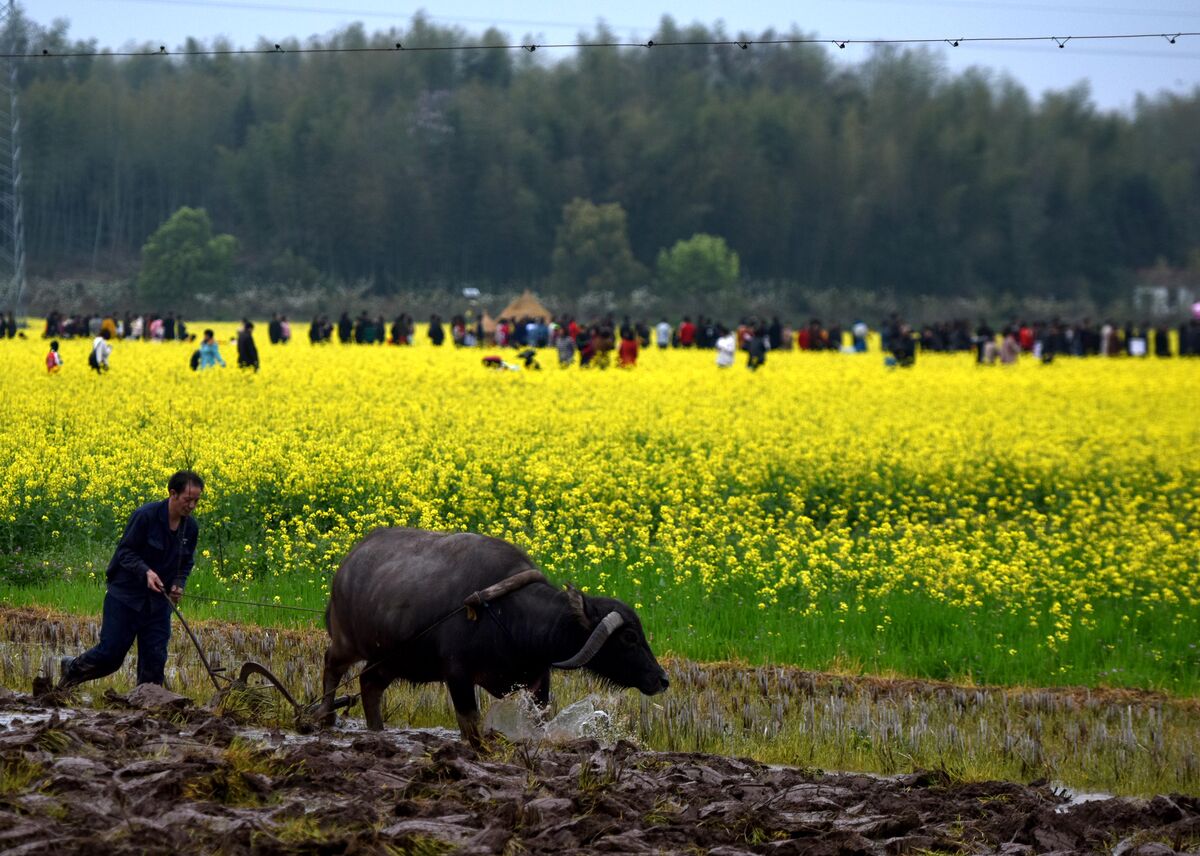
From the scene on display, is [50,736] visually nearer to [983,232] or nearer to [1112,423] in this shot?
[1112,423]

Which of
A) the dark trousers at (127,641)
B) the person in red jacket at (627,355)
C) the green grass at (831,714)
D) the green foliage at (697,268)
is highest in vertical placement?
the green foliage at (697,268)

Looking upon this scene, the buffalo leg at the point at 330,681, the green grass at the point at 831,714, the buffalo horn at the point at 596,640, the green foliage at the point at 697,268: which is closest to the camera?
the buffalo horn at the point at 596,640

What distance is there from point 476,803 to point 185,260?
→ 83.8 metres

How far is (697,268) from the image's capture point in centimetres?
9681

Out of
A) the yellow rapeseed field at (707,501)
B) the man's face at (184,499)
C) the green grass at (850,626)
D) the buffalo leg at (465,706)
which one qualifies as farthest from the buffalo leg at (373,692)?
the yellow rapeseed field at (707,501)

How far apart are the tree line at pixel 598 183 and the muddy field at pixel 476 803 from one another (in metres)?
87.6

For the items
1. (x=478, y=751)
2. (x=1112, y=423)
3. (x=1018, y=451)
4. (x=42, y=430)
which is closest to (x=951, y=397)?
(x=1112, y=423)

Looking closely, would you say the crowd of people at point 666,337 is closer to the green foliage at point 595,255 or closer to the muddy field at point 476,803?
the muddy field at point 476,803

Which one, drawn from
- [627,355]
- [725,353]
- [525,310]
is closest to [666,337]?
[725,353]

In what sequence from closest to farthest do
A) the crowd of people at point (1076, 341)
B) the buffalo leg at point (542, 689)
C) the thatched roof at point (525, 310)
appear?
1. the buffalo leg at point (542, 689)
2. the crowd of people at point (1076, 341)
3. the thatched roof at point (525, 310)

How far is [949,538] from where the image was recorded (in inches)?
713

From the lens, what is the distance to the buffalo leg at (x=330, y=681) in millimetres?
10617

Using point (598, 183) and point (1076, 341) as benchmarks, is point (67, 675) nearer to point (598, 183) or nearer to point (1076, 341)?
point (1076, 341)

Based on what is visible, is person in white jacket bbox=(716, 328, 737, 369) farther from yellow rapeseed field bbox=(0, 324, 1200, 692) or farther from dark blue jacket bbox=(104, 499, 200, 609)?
dark blue jacket bbox=(104, 499, 200, 609)
